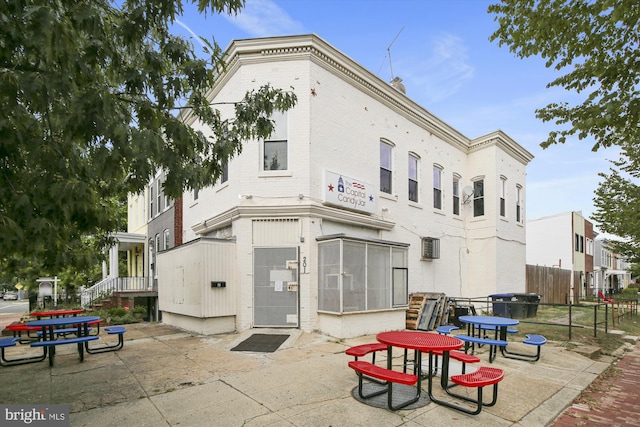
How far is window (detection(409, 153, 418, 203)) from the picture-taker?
15202 millimetres

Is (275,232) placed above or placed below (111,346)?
above

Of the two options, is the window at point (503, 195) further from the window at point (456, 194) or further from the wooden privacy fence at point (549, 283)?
the wooden privacy fence at point (549, 283)

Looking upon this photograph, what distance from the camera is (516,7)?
7098mm

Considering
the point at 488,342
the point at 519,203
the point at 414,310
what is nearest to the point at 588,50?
the point at 488,342

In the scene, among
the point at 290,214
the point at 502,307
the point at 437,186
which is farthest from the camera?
the point at 437,186

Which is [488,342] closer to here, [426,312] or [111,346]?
[426,312]

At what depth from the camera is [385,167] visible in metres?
13.9

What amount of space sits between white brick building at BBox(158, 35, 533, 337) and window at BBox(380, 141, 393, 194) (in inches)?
1.9

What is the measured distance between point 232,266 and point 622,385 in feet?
29.2

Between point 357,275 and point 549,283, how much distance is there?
18575mm

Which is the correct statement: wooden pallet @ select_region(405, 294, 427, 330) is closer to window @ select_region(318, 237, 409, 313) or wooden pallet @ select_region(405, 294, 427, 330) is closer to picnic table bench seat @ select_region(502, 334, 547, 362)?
window @ select_region(318, 237, 409, 313)

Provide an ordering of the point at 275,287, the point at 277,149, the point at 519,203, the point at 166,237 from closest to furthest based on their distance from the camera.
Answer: the point at 275,287 → the point at 277,149 → the point at 166,237 → the point at 519,203

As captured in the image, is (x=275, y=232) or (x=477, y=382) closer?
(x=477, y=382)

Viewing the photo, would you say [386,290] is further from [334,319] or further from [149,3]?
[149,3]
